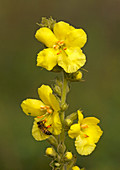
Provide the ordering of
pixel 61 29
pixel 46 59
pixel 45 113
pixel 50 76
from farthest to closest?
pixel 50 76 < pixel 45 113 < pixel 61 29 < pixel 46 59

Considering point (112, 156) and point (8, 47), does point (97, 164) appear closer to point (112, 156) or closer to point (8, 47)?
point (112, 156)

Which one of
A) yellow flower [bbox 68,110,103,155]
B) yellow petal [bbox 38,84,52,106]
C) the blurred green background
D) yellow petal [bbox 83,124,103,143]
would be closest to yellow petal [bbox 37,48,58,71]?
yellow petal [bbox 38,84,52,106]

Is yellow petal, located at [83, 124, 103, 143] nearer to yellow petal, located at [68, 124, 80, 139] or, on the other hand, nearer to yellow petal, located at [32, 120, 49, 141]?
yellow petal, located at [68, 124, 80, 139]

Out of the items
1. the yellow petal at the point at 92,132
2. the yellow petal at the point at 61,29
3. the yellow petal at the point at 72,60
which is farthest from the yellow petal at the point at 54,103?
the yellow petal at the point at 61,29

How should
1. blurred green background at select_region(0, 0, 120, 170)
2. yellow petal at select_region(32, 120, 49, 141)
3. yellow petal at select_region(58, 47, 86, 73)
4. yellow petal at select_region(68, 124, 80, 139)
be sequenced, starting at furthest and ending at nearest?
1. blurred green background at select_region(0, 0, 120, 170)
2. yellow petal at select_region(32, 120, 49, 141)
3. yellow petal at select_region(58, 47, 86, 73)
4. yellow petal at select_region(68, 124, 80, 139)

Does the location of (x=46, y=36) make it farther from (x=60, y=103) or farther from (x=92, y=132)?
(x=92, y=132)

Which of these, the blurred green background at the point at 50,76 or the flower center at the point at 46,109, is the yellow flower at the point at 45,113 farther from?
the blurred green background at the point at 50,76

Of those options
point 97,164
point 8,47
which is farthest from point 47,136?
point 8,47

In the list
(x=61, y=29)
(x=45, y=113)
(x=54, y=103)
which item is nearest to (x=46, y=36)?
(x=61, y=29)
